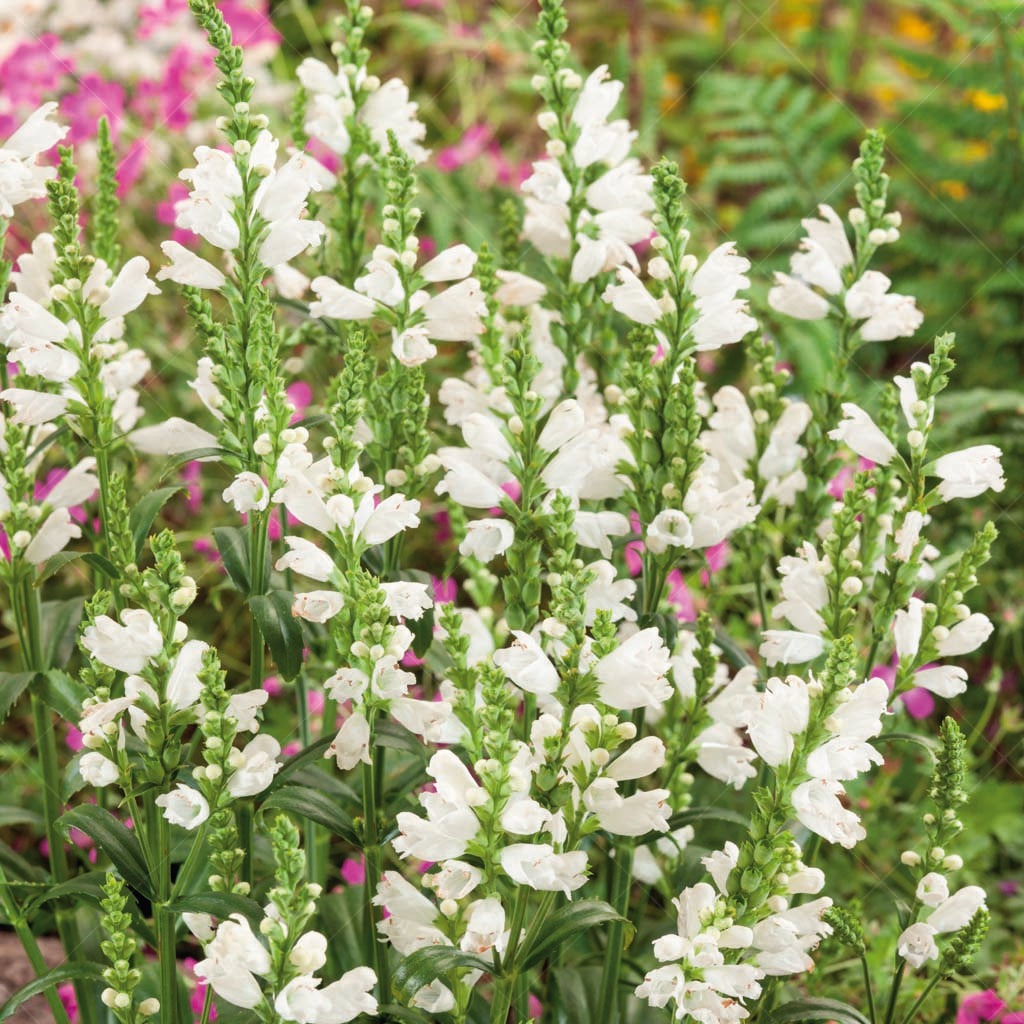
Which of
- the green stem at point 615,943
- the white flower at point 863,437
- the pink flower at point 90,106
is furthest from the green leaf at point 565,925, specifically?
the pink flower at point 90,106

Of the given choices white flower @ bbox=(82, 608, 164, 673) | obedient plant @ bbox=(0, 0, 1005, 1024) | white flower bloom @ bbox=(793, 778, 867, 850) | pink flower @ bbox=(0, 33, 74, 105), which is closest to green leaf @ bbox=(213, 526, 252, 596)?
obedient plant @ bbox=(0, 0, 1005, 1024)

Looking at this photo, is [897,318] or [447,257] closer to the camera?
[447,257]

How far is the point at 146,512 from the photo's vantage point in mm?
1631

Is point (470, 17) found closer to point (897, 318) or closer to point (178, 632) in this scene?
point (897, 318)

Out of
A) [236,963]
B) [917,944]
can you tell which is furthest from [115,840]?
[917,944]

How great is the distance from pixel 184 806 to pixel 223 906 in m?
0.12

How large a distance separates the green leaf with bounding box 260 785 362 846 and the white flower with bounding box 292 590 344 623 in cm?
22

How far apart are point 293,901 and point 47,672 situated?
72 cm

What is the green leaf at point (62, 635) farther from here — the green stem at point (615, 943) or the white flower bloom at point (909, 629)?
the white flower bloom at point (909, 629)

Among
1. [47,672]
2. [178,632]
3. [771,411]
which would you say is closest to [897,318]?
[771,411]

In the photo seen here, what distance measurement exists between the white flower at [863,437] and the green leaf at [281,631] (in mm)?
696

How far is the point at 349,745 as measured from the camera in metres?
1.53

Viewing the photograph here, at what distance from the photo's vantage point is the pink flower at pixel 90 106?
149 inches

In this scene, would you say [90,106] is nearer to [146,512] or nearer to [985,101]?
[146,512]
